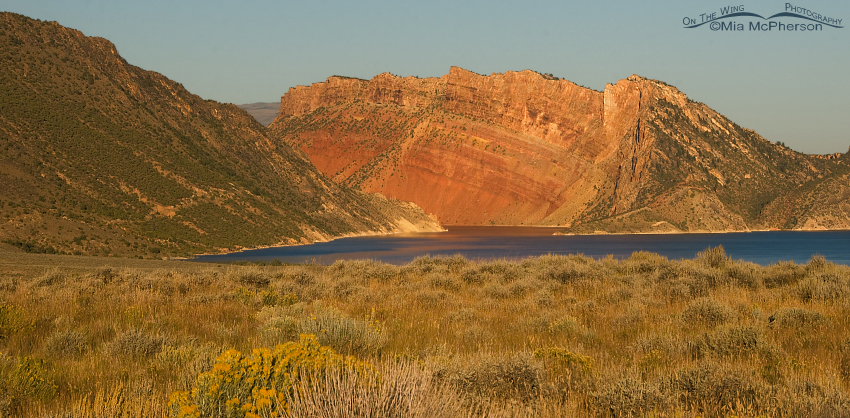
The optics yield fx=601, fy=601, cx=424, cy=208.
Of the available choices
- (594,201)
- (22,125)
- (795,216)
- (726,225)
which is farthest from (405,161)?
(22,125)

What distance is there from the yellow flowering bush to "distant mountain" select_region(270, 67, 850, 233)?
11556cm

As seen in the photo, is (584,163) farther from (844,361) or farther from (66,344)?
(66,344)

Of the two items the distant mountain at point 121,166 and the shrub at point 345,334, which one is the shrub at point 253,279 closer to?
the shrub at point 345,334

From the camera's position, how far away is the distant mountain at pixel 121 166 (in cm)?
4550

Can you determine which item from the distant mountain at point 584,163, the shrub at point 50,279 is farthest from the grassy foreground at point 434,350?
the distant mountain at point 584,163

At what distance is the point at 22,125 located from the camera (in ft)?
171

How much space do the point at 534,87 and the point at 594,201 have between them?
35177 millimetres

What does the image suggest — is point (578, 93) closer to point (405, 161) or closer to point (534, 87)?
point (534, 87)

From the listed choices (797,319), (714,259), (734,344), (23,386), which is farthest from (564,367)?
(714,259)

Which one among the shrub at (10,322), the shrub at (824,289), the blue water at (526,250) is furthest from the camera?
the blue water at (526,250)

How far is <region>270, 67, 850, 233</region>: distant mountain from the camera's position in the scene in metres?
118

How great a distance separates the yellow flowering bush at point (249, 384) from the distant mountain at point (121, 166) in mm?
39452

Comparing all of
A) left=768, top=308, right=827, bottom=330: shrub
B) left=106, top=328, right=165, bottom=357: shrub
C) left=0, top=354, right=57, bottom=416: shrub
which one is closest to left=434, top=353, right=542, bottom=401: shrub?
left=0, top=354, right=57, bottom=416: shrub

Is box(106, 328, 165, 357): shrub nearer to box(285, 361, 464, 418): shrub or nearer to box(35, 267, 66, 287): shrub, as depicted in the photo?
box(285, 361, 464, 418): shrub
